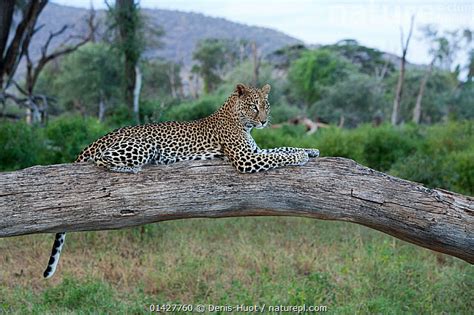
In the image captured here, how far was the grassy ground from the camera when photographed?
7027mm

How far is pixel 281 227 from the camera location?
36.0 feet

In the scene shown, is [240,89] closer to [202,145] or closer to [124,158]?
[202,145]

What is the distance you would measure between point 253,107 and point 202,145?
58cm

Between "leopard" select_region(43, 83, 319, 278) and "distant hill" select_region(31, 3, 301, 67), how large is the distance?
1906 inches

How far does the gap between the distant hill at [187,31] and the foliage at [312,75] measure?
45.1 ft

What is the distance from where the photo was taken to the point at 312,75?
40875mm

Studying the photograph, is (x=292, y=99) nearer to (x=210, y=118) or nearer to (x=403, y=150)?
(x=403, y=150)

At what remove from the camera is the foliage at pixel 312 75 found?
40.5m

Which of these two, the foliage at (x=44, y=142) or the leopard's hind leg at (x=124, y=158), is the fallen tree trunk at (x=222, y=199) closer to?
the leopard's hind leg at (x=124, y=158)

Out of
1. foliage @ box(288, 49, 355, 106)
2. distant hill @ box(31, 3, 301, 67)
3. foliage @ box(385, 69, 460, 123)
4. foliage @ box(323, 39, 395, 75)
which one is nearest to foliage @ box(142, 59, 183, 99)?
distant hill @ box(31, 3, 301, 67)

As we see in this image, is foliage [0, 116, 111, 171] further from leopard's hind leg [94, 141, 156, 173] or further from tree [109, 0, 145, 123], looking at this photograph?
leopard's hind leg [94, 141, 156, 173]

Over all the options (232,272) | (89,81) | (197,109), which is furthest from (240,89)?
(89,81)

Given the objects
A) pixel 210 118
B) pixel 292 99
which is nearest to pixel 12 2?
pixel 210 118

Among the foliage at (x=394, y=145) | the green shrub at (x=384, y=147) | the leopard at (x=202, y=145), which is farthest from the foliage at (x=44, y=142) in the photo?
the leopard at (x=202, y=145)
